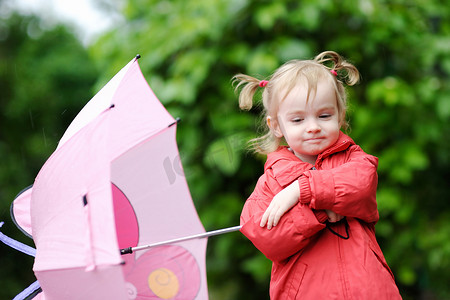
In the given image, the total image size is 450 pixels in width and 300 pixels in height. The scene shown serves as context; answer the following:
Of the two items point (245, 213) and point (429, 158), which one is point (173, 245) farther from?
point (429, 158)

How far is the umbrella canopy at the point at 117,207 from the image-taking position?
155 centimetres

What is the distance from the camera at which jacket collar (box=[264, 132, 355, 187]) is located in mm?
1662

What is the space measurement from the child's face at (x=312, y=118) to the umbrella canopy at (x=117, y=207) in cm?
57

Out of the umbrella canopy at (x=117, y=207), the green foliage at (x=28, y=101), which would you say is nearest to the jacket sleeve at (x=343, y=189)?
the umbrella canopy at (x=117, y=207)

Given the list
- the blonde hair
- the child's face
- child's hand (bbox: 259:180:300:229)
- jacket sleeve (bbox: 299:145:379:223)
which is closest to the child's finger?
child's hand (bbox: 259:180:300:229)

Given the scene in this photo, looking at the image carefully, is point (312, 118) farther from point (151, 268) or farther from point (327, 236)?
point (151, 268)

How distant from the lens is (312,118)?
1706mm

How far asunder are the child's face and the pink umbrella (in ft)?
1.25

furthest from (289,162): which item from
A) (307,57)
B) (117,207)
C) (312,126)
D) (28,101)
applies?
(28,101)

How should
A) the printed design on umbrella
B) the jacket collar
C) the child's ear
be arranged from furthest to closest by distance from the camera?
the printed design on umbrella
the child's ear
the jacket collar

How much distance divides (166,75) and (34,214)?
2.22 meters

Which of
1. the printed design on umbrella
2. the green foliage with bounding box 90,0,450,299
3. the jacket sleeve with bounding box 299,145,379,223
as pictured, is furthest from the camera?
the green foliage with bounding box 90,0,450,299

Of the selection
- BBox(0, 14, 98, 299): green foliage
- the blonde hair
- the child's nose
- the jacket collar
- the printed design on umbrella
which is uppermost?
BBox(0, 14, 98, 299): green foliage

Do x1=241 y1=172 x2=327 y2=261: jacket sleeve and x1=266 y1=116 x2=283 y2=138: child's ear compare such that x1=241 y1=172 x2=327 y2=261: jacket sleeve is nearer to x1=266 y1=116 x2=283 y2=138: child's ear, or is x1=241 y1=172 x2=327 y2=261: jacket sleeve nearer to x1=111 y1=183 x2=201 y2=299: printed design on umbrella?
x1=266 y1=116 x2=283 y2=138: child's ear
